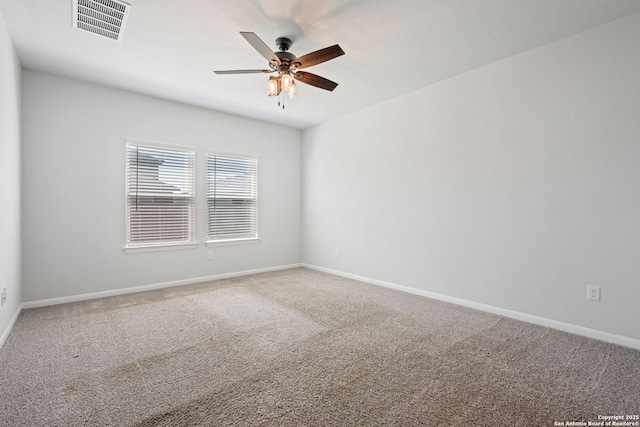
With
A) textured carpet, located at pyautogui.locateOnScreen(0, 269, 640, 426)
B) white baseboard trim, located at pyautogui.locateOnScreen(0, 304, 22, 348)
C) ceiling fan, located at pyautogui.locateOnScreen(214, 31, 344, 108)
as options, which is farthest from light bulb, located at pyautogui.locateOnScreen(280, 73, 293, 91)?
white baseboard trim, located at pyautogui.locateOnScreen(0, 304, 22, 348)

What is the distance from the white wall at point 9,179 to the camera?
2549mm

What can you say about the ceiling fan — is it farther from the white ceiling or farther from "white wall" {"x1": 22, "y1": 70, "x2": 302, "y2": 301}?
"white wall" {"x1": 22, "y1": 70, "x2": 302, "y2": 301}

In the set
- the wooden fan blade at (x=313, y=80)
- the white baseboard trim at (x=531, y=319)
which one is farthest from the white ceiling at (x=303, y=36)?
the white baseboard trim at (x=531, y=319)

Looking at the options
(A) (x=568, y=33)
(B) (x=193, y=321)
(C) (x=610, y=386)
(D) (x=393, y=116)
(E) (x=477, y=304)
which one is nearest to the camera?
(C) (x=610, y=386)

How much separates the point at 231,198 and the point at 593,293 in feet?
15.1

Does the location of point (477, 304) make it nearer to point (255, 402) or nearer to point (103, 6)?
point (255, 402)

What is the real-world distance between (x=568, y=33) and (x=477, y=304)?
8.96ft

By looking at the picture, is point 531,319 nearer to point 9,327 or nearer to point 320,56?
point 320,56

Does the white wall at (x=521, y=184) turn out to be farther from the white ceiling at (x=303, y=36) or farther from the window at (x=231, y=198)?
the window at (x=231, y=198)

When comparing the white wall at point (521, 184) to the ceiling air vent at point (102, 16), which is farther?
the white wall at point (521, 184)

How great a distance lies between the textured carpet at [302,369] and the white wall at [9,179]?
36 centimetres

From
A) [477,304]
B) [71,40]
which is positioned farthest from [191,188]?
[477,304]

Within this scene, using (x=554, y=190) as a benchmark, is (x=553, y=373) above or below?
below

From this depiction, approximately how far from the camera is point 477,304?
341 centimetres
